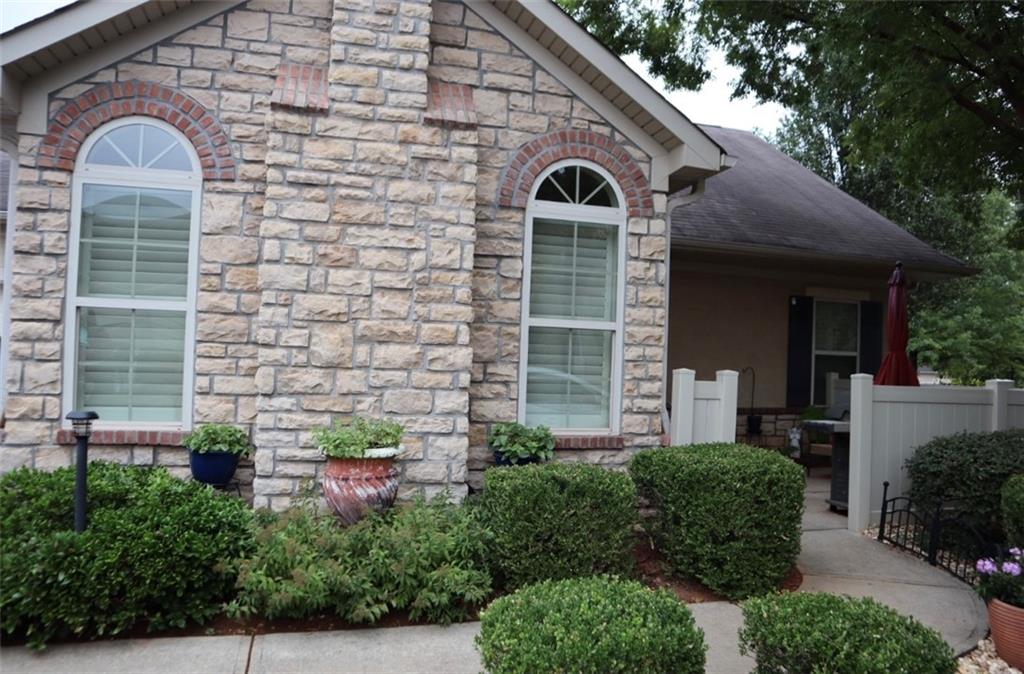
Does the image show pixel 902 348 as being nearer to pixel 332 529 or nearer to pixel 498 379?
pixel 498 379

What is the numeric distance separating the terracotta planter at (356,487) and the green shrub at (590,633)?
2067 millimetres

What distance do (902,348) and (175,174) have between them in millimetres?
7283

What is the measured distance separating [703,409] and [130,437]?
479 centimetres

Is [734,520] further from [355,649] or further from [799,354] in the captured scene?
[799,354]

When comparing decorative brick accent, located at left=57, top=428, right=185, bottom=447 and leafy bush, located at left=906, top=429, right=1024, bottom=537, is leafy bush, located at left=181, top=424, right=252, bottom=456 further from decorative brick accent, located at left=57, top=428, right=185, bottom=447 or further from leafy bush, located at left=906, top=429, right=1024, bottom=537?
leafy bush, located at left=906, top=429, right=1024, bottom=537

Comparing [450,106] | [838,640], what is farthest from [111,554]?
[450,106]

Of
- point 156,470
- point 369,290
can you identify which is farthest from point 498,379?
point 156,470

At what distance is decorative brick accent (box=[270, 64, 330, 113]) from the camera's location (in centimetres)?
582

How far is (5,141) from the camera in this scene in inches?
232

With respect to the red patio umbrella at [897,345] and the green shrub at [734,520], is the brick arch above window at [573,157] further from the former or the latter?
the red patio umbrella at [897,345]

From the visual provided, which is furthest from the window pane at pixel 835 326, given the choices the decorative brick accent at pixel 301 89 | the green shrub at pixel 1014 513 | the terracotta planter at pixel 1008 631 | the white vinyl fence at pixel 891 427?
the decorative brick accent at pixel 301 89

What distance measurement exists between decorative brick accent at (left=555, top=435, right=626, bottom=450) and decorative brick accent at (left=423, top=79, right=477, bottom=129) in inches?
109

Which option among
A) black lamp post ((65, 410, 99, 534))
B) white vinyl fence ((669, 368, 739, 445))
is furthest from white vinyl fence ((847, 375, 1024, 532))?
black lamp post ((65, 410, 99, 534))

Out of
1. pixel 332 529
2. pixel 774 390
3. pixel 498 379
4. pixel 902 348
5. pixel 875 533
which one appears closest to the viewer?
pixel 332 529
